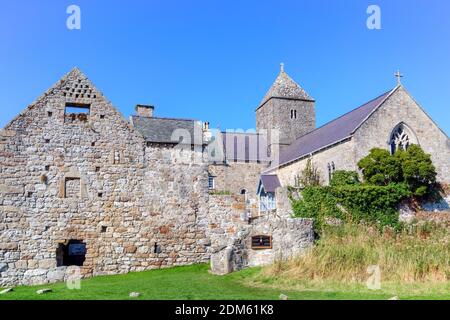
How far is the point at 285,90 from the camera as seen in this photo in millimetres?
51781

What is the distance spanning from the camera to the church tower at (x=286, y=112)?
49938 millimetres

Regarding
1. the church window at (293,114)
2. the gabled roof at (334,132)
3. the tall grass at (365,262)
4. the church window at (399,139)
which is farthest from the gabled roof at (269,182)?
the tall grass at (365,262)

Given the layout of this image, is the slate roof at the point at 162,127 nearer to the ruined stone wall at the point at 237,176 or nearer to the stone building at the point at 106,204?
the stone building at the point at 106,204

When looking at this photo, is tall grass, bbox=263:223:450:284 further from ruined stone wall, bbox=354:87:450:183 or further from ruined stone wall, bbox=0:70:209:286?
ruined stone wall, bbox=354:87:450:183

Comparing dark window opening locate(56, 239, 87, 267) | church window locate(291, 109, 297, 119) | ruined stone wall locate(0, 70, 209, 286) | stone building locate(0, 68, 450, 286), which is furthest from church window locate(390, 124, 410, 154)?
church window locate(291, 109, 297, 119)

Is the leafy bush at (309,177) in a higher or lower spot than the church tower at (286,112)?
lower

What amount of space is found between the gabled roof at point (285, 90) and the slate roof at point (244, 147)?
16.7 ft

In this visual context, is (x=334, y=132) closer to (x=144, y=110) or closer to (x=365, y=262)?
(x=144, y=110)

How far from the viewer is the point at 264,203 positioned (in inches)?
1414

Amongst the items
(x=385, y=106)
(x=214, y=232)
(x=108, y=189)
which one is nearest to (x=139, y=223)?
(x=108, y=189)

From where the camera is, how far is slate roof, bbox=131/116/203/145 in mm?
24578

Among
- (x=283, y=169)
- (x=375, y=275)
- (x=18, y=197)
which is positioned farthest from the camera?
(x=283, y=169)
